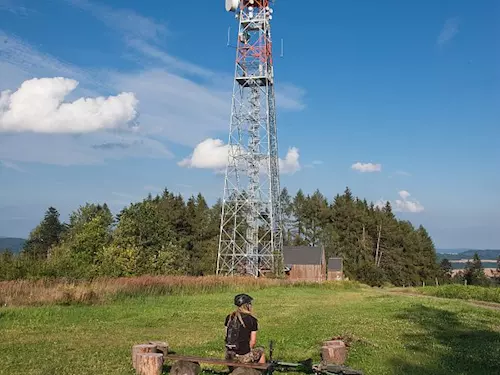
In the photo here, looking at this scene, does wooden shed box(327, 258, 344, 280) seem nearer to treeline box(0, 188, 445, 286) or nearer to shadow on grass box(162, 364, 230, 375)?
treeline box(0, 188, 445, 286)

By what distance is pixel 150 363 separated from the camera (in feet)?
31.1

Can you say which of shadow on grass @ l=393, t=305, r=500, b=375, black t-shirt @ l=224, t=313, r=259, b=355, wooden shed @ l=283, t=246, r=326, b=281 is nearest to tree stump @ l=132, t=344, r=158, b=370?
black t-shirt @ l=224, t=313, r=259, b=355

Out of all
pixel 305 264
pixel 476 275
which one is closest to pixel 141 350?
pixel 305 264

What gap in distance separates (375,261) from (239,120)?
48.3 m

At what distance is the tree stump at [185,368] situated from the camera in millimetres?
9203

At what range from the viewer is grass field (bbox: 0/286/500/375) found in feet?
Result: 35.5

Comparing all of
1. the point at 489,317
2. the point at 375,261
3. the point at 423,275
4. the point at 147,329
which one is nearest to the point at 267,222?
the point at 489,317

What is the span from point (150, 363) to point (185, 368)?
2.45 feet

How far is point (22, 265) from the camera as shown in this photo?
25.5m

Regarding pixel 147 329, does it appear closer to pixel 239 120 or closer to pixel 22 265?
pixel 22 265

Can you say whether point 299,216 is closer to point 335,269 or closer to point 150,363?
point 335,269

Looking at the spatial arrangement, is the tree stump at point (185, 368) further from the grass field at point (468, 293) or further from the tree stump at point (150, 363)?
the grass field at point (468, 293)

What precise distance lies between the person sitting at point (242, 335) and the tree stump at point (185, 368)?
0.94 meters

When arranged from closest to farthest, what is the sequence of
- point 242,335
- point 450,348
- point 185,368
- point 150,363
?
1. point 242,335
2. point 185,368
3. point 150,363
4. point 450,348
